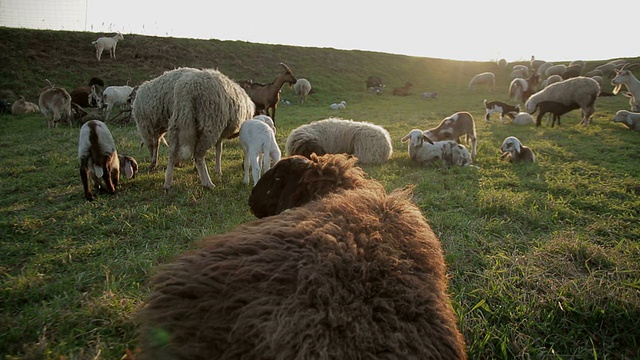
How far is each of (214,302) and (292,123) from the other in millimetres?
13370

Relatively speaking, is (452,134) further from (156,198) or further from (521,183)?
(156,198)

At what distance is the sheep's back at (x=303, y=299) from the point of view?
120 centimetres

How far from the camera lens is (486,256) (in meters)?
3.18

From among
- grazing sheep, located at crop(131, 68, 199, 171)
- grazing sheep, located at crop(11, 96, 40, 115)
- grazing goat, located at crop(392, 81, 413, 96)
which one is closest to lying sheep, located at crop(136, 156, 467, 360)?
grazing sheep, located at crop(131, 68, 199, 171)

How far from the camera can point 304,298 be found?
4.29 ft

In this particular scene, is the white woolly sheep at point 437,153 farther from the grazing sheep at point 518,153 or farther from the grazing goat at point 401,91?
the grazing goat at point 401,91

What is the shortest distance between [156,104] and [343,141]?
413cm

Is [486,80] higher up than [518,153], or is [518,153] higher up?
[486,80]


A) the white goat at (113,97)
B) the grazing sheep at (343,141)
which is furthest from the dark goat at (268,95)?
the grazing sheep at (343,141)

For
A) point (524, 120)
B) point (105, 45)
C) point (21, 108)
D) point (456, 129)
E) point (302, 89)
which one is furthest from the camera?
point (302, 89)

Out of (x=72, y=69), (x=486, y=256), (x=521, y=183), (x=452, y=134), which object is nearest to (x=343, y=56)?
(x=72, y=69)

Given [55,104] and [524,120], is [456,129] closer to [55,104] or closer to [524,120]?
[524,120]

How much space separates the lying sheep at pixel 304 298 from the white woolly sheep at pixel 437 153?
19.4 feet

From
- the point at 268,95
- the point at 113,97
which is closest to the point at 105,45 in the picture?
the point at 113,97
